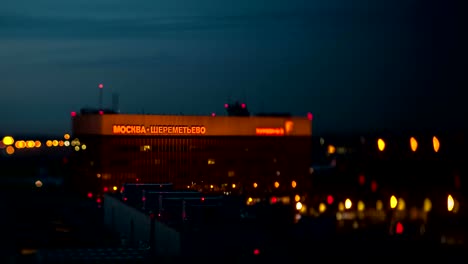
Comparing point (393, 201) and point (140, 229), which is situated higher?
point (393, 201)

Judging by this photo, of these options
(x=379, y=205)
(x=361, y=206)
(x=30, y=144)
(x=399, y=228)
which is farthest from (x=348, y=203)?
(x=30, y=144)

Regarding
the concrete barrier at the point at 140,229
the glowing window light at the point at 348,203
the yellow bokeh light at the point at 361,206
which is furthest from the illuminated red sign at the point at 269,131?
the yellow bokeh light at the point at 361,206

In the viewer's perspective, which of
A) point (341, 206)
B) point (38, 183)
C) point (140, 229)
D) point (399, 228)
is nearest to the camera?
point (399, 228)

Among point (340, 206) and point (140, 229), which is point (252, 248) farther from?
point (140, 229)

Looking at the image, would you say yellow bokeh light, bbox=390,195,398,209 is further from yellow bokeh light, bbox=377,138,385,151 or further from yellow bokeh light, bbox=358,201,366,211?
yellow bokeh light, bbox=358,201,366,211

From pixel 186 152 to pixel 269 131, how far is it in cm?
585

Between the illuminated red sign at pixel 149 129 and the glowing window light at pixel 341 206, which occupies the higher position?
the illuminated red sign at pixel 149 129

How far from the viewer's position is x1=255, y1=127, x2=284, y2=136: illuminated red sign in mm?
46750

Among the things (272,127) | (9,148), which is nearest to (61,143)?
(9,148)

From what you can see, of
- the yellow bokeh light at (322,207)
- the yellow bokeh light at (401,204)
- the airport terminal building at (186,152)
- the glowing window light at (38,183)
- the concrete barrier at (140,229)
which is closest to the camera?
the yellow bokeh light at (401,204)

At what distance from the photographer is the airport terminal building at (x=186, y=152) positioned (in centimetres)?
4297

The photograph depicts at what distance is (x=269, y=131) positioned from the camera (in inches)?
1849

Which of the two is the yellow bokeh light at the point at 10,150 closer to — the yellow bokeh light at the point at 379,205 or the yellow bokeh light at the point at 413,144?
the yellow bokeh light at the point at 379,205

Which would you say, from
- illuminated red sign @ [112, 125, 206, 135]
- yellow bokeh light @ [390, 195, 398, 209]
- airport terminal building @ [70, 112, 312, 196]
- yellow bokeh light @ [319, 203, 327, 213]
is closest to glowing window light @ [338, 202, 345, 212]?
yellow bokeh light @ [319, 203, 327, 213]
